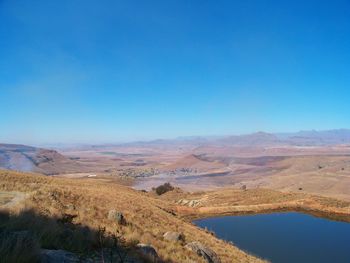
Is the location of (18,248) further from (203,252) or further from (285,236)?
(285,236)

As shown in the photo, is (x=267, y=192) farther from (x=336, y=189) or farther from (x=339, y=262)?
(x=336, y=189)

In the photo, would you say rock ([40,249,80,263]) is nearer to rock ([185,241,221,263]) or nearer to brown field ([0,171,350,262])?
rock ([185,241,221,263])

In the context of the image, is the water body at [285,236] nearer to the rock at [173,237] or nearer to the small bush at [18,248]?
the rock at [173,237]

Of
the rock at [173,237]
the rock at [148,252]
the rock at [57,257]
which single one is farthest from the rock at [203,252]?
the rock at [57,257]

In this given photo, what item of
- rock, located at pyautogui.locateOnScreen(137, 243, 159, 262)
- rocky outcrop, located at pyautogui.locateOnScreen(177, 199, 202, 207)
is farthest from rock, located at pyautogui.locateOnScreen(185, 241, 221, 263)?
rocky outcrop, located at pyautogui.locateOnScreen(177, 199, 202, 207)

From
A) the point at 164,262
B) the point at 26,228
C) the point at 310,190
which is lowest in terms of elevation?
the point at 310,190

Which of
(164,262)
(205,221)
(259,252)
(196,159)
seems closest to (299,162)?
(196,159)
